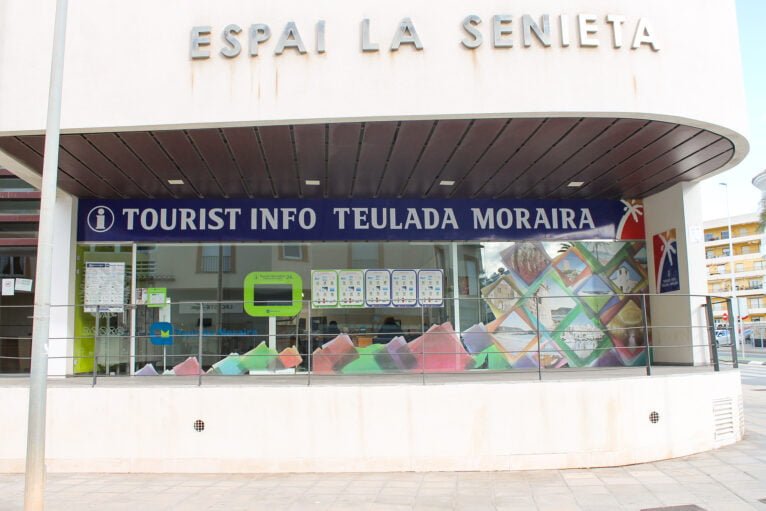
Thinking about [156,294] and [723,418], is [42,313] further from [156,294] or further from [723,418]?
[723,418]

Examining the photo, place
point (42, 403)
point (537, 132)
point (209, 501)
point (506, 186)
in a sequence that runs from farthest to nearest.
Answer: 1. point (506, 186)
2. point (537, 132)
3. point (209, 501)
4. point (42, 403)

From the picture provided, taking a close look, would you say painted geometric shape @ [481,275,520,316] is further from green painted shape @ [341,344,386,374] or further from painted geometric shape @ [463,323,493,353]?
green painted shape @ [341,344,386,374]

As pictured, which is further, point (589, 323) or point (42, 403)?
point (589, 323)

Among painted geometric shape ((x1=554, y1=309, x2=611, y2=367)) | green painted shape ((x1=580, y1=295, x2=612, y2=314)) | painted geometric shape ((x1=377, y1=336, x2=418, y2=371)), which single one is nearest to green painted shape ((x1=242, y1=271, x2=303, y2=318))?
painted geometric shape ((x1=377, y1=336, x2=418, y2=371))

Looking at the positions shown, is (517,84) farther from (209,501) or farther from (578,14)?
(209,501)

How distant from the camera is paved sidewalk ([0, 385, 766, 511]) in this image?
665 cm

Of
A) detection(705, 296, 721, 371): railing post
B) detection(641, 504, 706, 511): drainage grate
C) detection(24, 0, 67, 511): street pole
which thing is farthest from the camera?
detection(705, 296, 721, 371): railing post

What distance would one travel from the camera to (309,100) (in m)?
8.82

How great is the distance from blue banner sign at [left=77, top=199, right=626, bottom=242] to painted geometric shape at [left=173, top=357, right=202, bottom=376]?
10.3 feet

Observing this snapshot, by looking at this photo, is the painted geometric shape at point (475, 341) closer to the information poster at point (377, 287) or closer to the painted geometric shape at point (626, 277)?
the information poster at point (377, 287)

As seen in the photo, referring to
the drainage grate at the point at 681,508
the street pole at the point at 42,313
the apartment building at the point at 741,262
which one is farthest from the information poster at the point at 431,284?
the apartment building at the point at 741,262

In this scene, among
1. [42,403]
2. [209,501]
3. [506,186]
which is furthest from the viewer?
[506,186]

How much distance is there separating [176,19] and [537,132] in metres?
Result: 5.41

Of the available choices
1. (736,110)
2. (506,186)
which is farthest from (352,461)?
(736,110)
